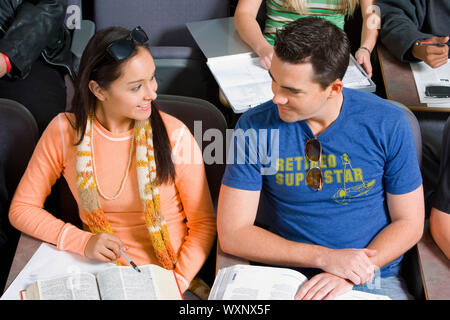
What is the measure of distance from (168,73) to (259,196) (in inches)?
36.1

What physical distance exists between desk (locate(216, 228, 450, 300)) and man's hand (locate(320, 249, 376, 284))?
0.45 ft

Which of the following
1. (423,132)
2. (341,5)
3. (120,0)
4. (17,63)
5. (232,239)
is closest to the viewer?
(232,239)

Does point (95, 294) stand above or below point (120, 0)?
below

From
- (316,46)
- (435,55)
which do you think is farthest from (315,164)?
(435,55)

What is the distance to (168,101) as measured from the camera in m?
1.77

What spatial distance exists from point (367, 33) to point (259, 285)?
1.34 m

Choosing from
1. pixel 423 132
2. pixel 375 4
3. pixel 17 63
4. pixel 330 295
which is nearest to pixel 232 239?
pixel 330 295

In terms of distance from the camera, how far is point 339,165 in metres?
1.54

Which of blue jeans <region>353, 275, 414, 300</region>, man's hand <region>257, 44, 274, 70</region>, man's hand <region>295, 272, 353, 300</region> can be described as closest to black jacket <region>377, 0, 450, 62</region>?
man's hand <region>257, 44, 274, 70</region>

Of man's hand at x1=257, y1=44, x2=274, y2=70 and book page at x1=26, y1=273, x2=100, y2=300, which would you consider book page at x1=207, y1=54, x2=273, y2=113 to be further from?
book page at x1=26, y1=273, x2=100, y2=300

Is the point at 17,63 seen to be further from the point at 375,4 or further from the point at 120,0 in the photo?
the point at 375,4

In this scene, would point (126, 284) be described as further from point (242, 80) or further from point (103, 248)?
point (242, 80)

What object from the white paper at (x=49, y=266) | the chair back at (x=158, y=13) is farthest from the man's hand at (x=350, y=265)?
the chair back at (x=158, y=13)

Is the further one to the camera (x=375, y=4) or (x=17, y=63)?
(x=375, y=4)
